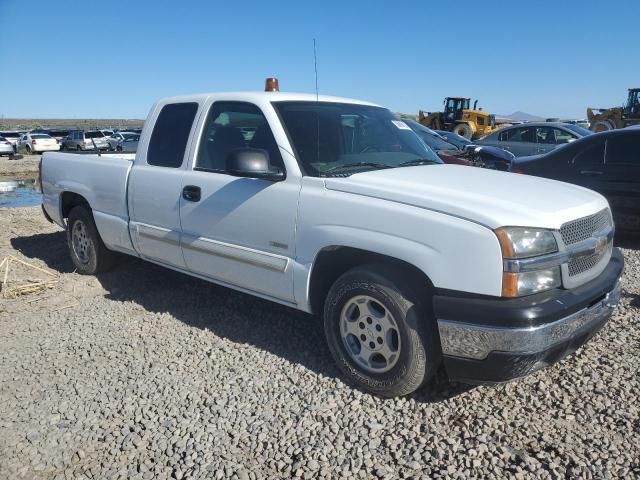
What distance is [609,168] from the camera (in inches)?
271

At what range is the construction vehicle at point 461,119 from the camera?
29.5m

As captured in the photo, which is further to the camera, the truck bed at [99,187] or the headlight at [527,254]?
the truck bed at [99,187]

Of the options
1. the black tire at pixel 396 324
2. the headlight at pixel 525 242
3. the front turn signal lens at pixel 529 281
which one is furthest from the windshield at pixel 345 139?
the front turn signal lens at pixel 529 281

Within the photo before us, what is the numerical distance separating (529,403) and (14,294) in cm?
483

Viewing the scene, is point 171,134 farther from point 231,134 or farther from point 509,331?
point 509,331

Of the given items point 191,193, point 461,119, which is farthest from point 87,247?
point 461,119

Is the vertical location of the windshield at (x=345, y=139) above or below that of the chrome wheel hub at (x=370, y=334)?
above

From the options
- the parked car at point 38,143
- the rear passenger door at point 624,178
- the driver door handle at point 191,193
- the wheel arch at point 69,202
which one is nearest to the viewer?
the driver door handle at point 191,193

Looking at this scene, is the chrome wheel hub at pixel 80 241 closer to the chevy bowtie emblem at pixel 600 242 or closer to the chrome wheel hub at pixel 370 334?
the chrome wheel hub at pixel 370 334

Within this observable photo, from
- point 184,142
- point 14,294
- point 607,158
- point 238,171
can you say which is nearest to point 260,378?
point 238,171

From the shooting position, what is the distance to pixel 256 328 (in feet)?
14.5

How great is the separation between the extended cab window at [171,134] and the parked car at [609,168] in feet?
16.9

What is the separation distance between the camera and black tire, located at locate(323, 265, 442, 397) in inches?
120

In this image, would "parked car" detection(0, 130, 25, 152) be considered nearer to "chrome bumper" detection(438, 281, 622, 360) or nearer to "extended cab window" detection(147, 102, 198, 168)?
"extended cab window" detection(147, 102, 198, 168)
